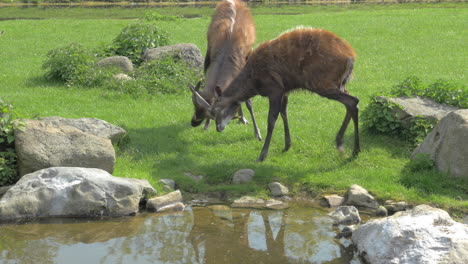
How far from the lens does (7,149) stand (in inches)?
351

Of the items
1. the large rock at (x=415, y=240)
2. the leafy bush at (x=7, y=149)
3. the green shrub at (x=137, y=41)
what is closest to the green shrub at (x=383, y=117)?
the large rock at (x=415, y=240)

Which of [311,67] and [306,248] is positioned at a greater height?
[311,67]

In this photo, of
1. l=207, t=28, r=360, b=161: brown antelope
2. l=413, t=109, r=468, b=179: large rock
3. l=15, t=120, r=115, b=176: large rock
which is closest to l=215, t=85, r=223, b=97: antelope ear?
l=207, t=28, r=360, b=161: brown antelope

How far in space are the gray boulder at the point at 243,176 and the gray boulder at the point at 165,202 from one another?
1.02 m

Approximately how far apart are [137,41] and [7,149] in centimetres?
810

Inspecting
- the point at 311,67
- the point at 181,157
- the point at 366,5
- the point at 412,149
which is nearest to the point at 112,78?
the point at 181,157

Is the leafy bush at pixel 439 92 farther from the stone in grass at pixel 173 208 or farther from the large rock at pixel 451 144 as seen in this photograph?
the stone in grass at pixel 173 208

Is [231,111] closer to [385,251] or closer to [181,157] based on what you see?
[181,157]

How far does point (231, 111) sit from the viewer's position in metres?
10.1

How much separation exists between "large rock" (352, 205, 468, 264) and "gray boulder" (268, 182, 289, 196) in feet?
6.60

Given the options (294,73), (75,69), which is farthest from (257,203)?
(75,69)

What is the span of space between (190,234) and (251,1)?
35146 mm

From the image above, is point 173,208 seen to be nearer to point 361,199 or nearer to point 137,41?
point 361,199

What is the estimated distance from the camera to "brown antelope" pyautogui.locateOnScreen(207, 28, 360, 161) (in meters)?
9.68
